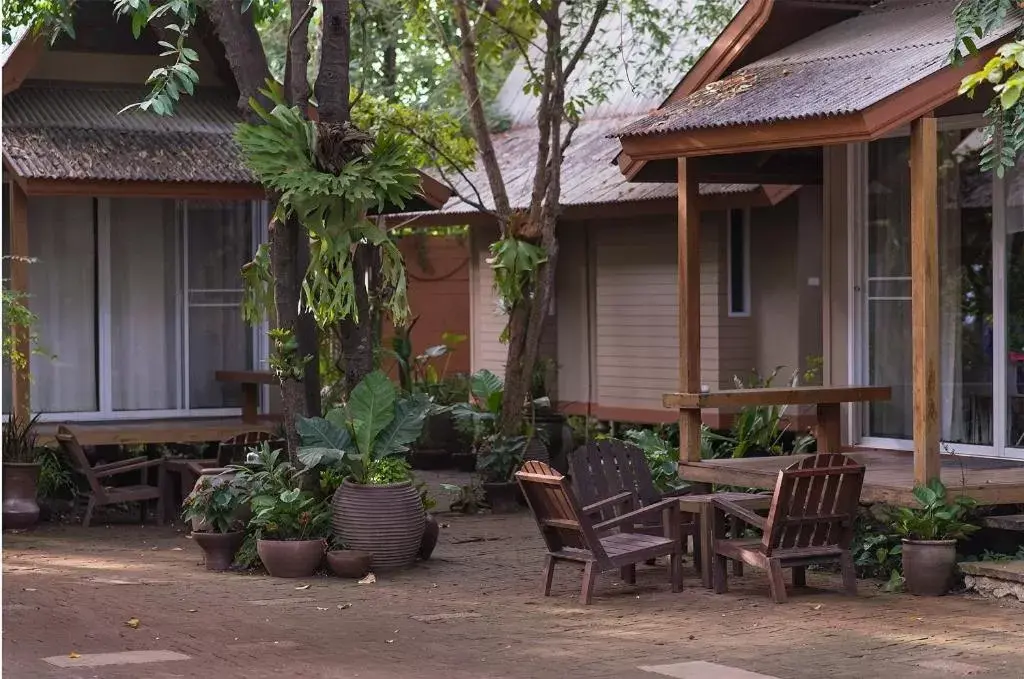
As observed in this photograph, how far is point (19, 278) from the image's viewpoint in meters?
14.2

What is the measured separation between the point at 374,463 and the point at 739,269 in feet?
22.5

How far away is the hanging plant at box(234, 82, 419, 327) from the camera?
11.2 meters

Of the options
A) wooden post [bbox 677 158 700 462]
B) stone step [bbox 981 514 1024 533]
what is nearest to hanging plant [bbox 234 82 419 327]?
wooden post [bbox 677 158 700 462]

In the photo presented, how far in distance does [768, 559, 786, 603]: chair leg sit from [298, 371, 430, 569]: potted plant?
2845mm

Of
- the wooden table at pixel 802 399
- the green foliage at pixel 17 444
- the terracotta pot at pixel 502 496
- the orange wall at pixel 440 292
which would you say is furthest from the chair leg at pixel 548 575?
the orange wall at pixel 440 292

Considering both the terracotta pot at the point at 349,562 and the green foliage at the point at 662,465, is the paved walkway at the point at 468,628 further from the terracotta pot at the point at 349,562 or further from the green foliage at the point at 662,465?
the green foliage at the point at 662,465

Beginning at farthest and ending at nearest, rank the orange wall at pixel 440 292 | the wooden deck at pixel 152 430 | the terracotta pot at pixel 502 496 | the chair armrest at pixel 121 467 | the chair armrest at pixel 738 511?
the orange wall at pixel 440 292
the terracotta pot at pixel 502 496
the wooden deck at pixel 152 430
the chair armrest at pixel 121 467
the chair armrest at pixel 738 511

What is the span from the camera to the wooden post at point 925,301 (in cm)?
997

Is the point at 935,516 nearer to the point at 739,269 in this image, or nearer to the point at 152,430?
the point at 739,269

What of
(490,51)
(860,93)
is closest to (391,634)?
(860,93)

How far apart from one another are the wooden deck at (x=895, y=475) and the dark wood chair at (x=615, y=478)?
0.58 m

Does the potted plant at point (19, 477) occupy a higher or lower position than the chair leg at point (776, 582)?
higher

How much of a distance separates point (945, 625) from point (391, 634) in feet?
10.5

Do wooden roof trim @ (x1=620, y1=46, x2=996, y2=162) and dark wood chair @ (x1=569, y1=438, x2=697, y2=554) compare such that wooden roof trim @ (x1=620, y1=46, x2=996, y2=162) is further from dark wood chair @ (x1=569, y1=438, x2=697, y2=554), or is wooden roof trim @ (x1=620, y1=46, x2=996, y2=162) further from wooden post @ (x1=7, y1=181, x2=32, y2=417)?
wooden post @ (x1=7, y1=181, x2=32, y2=417)
